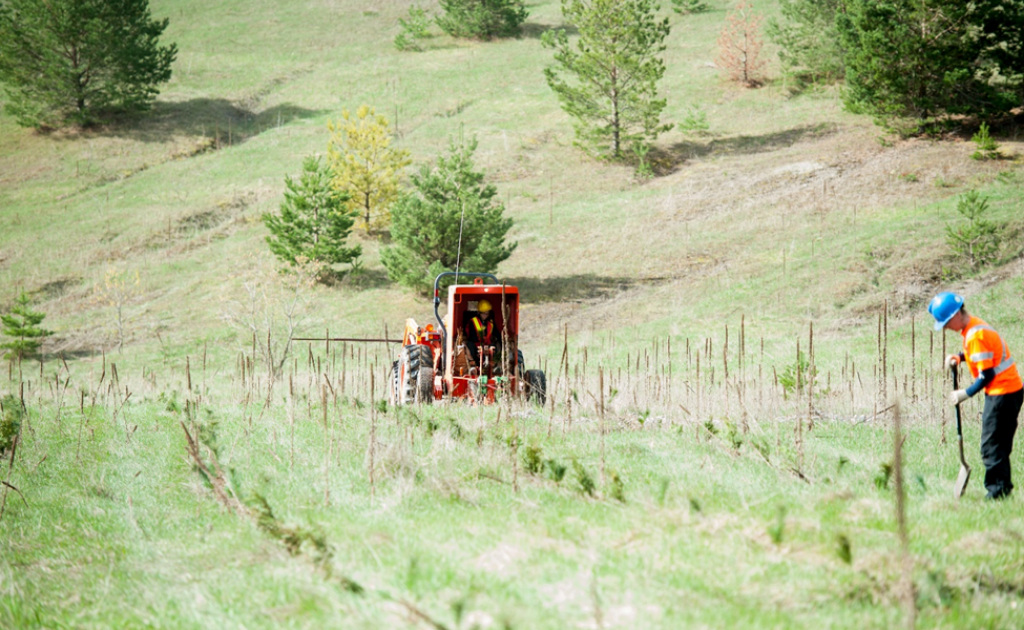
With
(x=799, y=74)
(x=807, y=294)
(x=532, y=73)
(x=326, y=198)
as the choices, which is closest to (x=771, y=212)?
(x=807, y=294)

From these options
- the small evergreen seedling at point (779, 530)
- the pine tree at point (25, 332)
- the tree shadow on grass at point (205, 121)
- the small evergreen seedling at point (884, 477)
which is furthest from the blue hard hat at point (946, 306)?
the tree shadow on grass at point (205, 121)

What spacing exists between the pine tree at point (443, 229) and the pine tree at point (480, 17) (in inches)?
1711

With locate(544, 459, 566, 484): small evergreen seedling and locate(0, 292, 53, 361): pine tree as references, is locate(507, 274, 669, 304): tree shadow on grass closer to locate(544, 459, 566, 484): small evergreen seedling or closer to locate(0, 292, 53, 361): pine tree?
locate(0, 292, 53, 361): pine tree

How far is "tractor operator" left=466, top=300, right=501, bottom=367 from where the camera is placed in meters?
11.7

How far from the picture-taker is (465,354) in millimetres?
11422

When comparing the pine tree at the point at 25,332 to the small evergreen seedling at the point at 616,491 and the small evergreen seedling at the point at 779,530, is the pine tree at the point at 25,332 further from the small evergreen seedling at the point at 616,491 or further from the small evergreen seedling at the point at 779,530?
the small evergreen seedling at the point at 779,530

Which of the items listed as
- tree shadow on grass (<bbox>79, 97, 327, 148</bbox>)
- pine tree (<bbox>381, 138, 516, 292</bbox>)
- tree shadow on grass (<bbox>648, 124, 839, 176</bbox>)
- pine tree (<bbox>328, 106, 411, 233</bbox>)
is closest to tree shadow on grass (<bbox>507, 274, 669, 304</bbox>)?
pine tree (<bbox>381, 138, 516, 292</bbox>)

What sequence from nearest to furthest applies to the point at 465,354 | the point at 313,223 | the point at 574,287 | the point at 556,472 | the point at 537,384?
the point at 556,472 < the point at 465,354 < the point at 537,384 < the point at 574,287 < the point at 313,223

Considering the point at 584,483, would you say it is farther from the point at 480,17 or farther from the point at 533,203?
the point at 480,17

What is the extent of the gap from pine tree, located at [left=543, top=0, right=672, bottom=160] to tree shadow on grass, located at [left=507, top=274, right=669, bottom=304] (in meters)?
13.6

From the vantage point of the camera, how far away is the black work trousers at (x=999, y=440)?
19.4 ft

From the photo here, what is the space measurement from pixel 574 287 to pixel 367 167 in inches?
505

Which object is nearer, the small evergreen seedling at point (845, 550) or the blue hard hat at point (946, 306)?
the small evergreen seedling at point (845, 550)

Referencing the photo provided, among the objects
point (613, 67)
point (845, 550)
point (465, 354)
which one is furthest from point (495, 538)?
point (613, 67)
